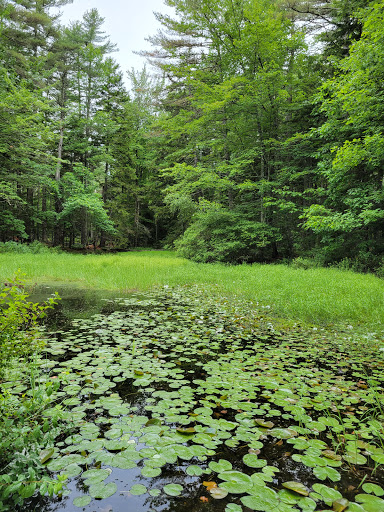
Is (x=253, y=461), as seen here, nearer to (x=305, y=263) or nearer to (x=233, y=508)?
(x=233, y=508)

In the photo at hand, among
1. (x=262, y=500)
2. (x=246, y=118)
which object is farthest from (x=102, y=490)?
(x=246, y=118)

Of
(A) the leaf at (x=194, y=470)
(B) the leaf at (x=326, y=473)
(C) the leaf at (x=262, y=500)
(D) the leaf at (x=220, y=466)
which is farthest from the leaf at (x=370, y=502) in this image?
(A) the leaf at (x=194, y=470)

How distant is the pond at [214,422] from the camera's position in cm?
128

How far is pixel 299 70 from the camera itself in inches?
496

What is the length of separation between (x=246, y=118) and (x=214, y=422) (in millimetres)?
→ 12296

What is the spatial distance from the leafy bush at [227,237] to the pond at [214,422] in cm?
773

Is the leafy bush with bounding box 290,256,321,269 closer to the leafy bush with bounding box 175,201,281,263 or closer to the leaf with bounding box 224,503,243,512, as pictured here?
the leafy bush with bounding box 175,201,281,263

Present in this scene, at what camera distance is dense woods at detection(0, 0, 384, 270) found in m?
8.47

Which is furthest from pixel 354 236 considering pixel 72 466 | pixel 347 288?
pixel 72 466

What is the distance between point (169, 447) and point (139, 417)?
36 cm

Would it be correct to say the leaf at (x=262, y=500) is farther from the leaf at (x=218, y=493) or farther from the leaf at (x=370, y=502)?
the leaf at (x=370, y=502)

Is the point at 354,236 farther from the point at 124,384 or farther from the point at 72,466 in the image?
the point at 72,466

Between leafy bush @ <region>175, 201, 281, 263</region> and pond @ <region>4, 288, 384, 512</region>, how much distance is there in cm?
773

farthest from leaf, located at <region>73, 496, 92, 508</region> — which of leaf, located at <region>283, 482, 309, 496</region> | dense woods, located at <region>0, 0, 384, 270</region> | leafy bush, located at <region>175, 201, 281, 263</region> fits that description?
leafy bush, located at <region>175, 201, 281, 263</region>
